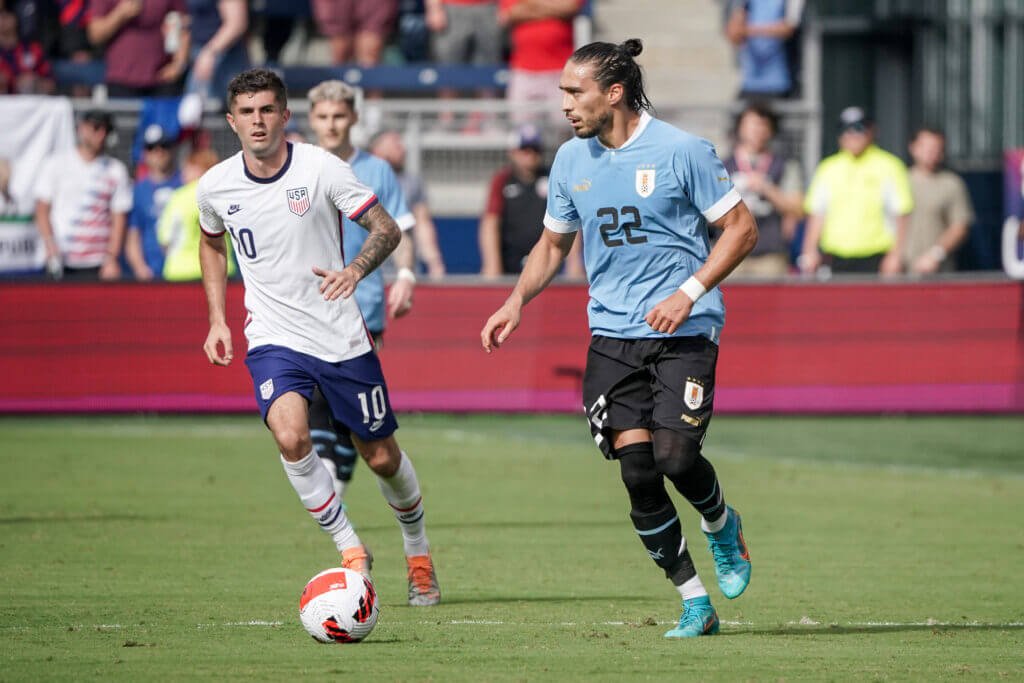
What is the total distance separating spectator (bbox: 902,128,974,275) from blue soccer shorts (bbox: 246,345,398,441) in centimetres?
1115

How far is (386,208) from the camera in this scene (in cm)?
1030

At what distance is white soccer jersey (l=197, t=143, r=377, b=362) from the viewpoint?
27.4ft

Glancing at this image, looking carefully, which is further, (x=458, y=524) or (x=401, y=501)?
(x=458, y=524)

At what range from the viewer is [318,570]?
9.51 meters

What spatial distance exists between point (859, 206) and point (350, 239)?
875cm

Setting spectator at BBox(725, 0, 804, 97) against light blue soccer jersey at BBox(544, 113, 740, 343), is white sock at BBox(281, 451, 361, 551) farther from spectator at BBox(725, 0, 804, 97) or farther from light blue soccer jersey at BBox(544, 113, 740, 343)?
spectator at BBox(725, 0, 804, 97)

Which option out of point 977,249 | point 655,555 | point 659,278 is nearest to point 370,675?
point 655,555

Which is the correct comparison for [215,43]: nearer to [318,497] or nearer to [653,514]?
[318,497]

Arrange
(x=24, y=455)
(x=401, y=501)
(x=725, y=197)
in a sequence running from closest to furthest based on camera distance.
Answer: (x=725, y=197) < (x=401, y=501) < (x=24, y=455)

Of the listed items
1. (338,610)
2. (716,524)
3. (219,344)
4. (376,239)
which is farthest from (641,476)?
(219,344)

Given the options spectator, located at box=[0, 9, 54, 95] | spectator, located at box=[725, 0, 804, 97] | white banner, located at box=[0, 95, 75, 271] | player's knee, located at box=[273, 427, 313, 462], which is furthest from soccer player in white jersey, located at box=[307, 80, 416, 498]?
spectator, located at box=[725, 0, 804, 97]

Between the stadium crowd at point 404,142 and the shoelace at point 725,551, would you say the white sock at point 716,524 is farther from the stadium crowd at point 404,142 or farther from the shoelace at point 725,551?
the stadium crowd at point 404,142

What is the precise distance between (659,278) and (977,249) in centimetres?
1567

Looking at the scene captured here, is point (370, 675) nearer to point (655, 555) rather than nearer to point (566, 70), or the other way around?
point (655, 555)
